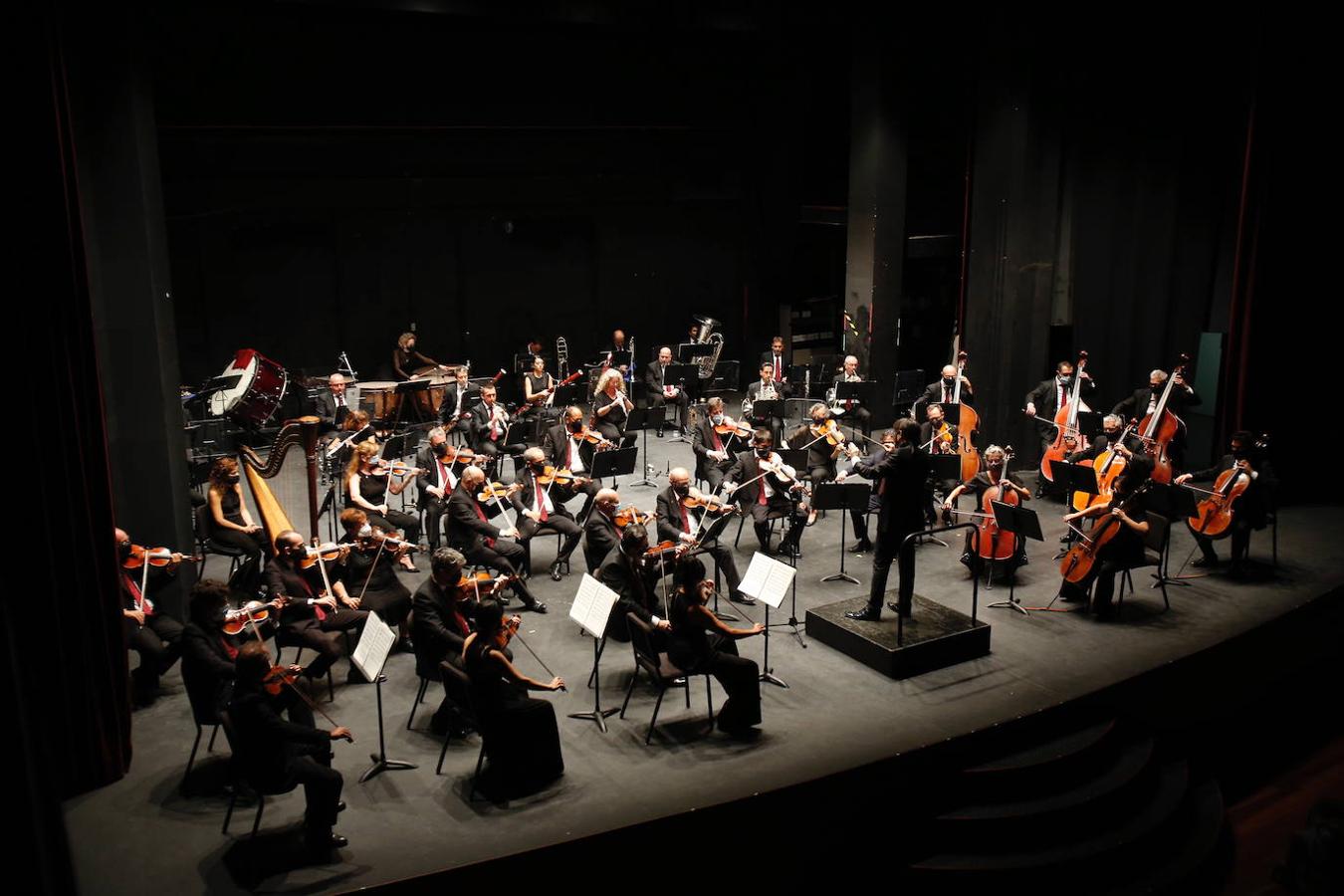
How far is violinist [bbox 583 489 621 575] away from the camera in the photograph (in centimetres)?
917

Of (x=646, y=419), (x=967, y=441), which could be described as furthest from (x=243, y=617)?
(x=967, y=441)

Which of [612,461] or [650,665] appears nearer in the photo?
[650,665]

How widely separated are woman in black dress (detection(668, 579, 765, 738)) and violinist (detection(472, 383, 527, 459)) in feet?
16.6

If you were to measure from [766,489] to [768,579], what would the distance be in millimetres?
2987

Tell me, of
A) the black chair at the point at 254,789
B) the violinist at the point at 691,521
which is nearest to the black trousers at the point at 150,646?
the black chair at the point at 254,789

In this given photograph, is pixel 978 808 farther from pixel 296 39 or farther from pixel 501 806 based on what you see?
pixel 296 39

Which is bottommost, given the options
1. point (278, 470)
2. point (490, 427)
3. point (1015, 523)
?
point (1015, 523)

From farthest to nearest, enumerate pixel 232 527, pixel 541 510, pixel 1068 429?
pixel 1068 429, pixel 541 510, pixel 232 527

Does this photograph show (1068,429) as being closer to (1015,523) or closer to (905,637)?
(1015,523)

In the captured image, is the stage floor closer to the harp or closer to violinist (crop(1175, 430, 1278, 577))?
violinist (crop(1175, 430, 1278, 577))

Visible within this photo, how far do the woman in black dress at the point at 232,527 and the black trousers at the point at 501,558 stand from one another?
1.66 meters

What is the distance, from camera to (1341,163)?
1216cm

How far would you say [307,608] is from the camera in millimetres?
7910

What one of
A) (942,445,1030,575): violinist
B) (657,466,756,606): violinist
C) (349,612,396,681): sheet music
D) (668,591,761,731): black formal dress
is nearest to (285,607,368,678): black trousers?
(349,612,396,681): sheet music
